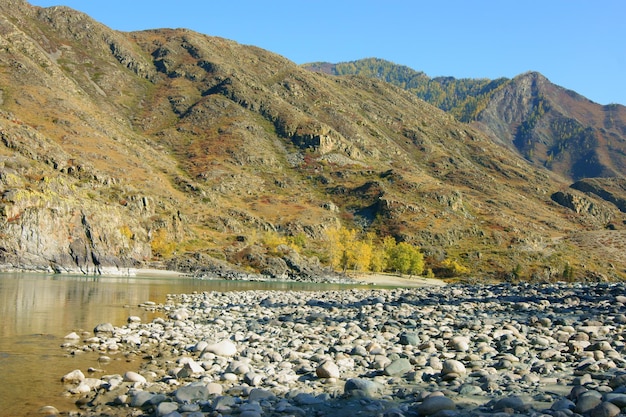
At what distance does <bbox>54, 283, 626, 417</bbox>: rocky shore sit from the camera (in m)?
9.72

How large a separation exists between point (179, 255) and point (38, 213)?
33.1 metres

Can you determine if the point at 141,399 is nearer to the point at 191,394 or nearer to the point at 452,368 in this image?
the point at 191,394

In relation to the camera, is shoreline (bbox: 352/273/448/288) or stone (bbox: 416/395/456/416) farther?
shoreline (bbox: 352/273/448/288)

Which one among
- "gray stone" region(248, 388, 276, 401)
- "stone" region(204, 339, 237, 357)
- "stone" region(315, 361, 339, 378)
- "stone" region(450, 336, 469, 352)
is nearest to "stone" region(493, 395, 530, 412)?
"stone" region(315, 361, 339, 378)

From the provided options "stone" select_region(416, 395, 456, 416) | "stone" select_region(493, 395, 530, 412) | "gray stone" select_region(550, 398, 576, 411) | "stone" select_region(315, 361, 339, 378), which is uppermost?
"gray stone" select_region(550, 398, 576, 411)

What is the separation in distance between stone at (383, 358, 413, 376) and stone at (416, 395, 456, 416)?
356cm

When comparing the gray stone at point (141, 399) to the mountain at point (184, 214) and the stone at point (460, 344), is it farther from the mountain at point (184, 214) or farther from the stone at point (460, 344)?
the mountain at point (184, 214)

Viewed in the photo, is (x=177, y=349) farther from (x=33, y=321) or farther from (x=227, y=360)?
(x=33, y=321)

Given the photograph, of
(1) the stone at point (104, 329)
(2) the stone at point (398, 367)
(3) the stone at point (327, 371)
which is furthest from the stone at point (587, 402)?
(1) the stone at point (104, 329)

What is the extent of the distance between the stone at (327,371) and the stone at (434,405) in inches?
139

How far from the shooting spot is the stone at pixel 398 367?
1294 centimetres

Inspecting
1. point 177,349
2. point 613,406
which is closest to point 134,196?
point 177,349

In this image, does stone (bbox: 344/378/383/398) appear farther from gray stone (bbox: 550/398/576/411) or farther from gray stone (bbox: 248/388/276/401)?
gray stone (bbox: 550/398/576/411)

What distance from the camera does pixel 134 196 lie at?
122 meters
